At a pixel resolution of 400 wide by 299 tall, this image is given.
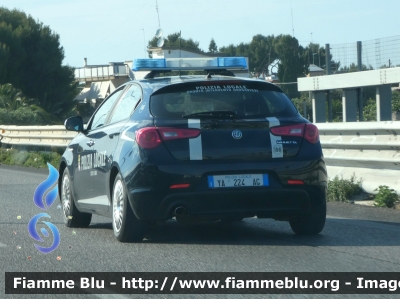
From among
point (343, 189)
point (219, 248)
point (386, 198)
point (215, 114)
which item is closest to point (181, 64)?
point (215, 114)

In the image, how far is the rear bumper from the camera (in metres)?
7.24

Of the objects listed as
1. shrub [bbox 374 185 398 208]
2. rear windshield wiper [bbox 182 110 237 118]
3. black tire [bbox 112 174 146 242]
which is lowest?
shrub [bbox 374 185 398 208]

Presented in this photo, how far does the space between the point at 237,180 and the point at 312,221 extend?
1014mm

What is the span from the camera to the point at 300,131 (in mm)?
7586

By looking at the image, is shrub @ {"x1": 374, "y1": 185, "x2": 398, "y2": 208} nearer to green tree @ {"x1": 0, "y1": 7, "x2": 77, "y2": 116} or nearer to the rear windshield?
the rear windshield

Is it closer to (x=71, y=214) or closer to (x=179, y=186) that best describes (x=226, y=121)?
(x=179, y=186)

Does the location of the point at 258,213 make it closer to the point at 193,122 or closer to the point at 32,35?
the point at 193,122

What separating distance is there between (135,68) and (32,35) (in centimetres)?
5530

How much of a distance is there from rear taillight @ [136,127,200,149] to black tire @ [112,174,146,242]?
0.50 metres

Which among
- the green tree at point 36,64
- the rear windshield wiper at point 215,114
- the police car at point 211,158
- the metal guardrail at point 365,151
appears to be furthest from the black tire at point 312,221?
the green tree at point 36,64

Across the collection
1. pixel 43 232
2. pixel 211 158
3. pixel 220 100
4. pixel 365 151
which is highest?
pixel 220 100

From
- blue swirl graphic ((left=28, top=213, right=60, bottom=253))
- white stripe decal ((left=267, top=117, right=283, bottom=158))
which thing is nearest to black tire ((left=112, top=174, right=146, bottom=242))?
blue swirl graphic ((left=28, top=213, right=60, bottom=253))

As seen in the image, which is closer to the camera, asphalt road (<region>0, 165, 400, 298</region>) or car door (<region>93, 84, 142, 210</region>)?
asphalt road (<region>0, 165, 400, 298</region>)

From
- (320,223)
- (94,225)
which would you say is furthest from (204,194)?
(94,225)
